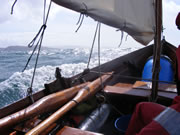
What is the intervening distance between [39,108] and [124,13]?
4.69 ft

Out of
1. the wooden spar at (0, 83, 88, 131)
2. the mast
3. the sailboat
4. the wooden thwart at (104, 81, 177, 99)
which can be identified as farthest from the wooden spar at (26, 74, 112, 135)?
the mast

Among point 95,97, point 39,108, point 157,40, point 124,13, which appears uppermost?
point 124,13

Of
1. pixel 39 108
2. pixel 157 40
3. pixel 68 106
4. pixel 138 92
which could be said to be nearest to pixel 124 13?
pixel 157 40

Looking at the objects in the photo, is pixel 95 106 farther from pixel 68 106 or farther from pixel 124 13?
pixel 124 13

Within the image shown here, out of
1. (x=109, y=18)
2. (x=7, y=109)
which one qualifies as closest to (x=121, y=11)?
(x=109, y=18)

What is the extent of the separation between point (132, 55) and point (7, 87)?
4.22 m

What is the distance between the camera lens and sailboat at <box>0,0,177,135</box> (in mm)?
1398

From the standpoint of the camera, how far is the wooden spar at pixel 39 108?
1384mm

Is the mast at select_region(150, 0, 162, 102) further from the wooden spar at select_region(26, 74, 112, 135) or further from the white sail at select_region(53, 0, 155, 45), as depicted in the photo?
the wooden spar at select_region(26, 74, 112, 135)

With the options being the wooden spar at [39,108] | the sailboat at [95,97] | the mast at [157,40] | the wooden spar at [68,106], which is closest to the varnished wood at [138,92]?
the sailboat at [95,97]

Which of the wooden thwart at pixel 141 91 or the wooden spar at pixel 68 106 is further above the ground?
the wooden spar at pixel 68 106

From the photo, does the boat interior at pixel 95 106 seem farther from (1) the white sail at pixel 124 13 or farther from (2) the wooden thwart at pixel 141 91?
(1) the white sail at pixel 124 13

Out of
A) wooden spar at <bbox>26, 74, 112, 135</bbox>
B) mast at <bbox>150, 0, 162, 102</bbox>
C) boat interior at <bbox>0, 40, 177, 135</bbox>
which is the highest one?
mast at <bbox>150, 0, 162, 102</bbox>

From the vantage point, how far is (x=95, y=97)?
7.50 ft
